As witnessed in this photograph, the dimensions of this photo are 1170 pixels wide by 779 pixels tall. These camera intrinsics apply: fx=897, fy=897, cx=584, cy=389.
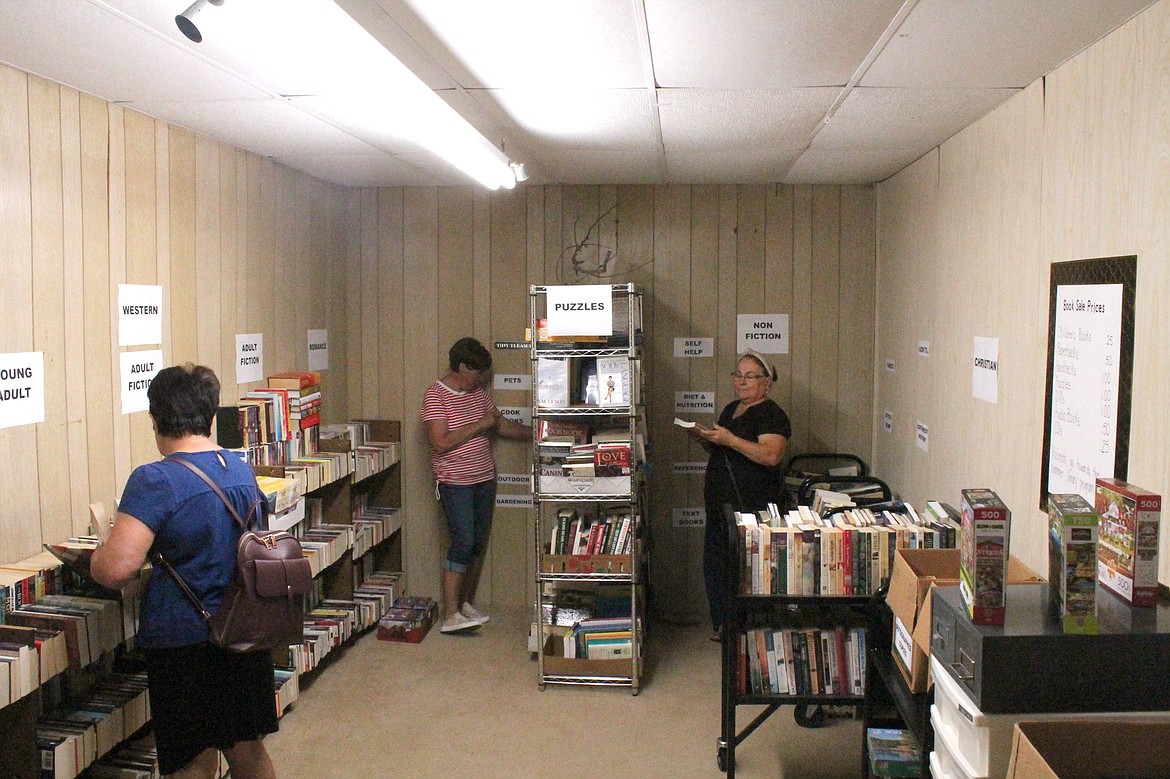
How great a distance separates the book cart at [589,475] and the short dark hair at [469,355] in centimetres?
70

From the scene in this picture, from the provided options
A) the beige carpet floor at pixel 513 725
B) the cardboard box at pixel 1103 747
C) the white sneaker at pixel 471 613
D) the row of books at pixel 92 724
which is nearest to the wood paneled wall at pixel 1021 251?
the cardboard box at pixel 1103 747

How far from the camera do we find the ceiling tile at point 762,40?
2178 mm

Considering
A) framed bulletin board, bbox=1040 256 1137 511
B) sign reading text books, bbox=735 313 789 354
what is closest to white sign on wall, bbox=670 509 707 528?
sign reading text books, bbox=735 313 789 354

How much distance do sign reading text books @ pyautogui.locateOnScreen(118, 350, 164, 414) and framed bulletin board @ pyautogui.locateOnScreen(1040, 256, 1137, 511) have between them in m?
3.04

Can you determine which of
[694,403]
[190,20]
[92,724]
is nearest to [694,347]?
[694,403]

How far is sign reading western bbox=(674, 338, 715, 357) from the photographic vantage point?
205 inches

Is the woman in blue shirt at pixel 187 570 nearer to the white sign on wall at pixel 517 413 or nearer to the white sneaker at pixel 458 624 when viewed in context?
the white sneaker at pixel 458 624

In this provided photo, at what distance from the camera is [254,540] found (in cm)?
260

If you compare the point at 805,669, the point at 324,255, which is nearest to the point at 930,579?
the point at 805,669

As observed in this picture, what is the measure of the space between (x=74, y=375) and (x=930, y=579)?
2762mm

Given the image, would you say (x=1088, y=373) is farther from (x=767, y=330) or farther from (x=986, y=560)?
(x=767, y=330)

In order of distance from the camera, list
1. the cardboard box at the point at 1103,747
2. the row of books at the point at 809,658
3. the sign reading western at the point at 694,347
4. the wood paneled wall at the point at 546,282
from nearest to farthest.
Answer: the cardboard box at the point at 1103,747
the row of books at the point at 809,658
the wood paneled wall at the point at 546,282
the sign reading western at the point at 694,347

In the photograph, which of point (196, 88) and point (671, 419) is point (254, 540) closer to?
point (196, 88)

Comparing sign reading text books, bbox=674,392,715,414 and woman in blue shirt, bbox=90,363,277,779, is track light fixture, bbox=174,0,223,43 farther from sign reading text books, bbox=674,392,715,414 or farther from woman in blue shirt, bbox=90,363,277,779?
sign reading text books, bbox=674,392,715,414
